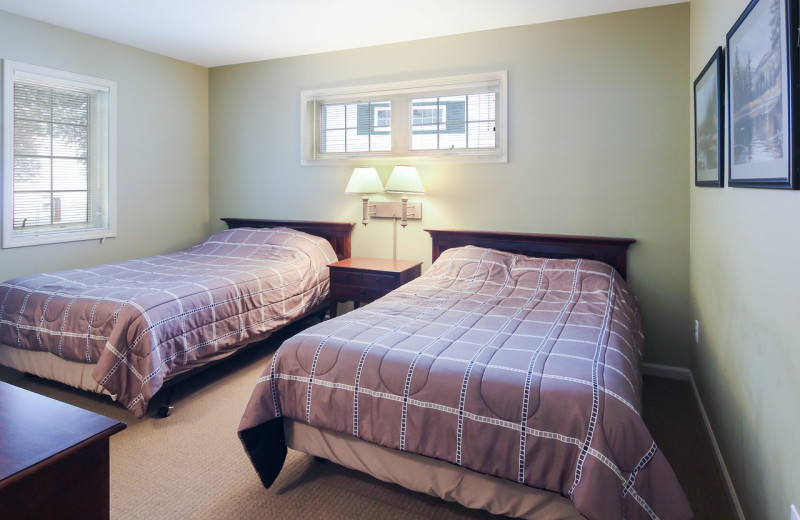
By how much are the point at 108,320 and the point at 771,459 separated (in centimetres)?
277

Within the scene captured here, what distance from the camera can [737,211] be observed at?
6.33ft

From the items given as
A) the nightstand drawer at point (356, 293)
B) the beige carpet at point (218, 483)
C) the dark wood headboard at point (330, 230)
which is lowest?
the beige carpet at point (218, 483)

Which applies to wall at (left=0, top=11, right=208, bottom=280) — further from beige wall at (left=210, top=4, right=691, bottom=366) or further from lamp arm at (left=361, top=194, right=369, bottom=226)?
lamp arm at (left=361, top=194, right=369, bottom=226)

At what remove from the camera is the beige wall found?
3.16m

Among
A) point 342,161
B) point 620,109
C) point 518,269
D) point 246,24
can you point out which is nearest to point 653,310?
point 518,269

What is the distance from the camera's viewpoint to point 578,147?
11.1 ft

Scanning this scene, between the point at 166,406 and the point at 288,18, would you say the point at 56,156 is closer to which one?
the point at 288,18

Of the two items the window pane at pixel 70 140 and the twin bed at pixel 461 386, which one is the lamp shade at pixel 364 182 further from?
the window pane at pixel 70 140

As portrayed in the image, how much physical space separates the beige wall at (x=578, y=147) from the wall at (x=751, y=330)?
481 mm

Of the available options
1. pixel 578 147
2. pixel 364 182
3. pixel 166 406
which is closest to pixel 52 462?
pixel 166 406

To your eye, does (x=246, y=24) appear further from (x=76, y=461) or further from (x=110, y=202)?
(x=76, y=461)

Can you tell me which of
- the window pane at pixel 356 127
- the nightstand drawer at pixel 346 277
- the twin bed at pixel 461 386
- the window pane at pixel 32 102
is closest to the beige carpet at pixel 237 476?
the twin bed at pixel 461 386

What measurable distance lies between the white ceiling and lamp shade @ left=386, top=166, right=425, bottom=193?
0.98 metres

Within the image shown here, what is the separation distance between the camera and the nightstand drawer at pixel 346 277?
146 inches
